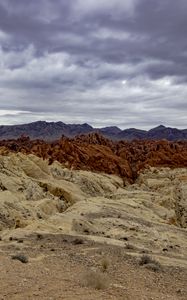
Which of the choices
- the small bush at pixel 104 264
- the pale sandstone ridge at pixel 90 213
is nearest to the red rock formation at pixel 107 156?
the pale sandstone ridge at pixel 90 213

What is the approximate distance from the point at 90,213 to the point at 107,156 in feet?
145

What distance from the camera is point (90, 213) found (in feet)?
95.3

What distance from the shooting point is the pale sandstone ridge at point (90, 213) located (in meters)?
21.9

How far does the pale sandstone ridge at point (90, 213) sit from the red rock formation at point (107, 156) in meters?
10.6

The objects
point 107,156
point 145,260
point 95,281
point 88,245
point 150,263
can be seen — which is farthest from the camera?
point 107,156

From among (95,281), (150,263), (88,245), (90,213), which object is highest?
(95,281)

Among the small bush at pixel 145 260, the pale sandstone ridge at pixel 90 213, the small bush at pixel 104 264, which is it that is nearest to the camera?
the small bush at pixel 104 264

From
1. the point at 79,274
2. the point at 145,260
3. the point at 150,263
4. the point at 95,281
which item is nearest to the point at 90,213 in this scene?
the point at 145,260

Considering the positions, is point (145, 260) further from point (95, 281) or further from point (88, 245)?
point (95, 281)

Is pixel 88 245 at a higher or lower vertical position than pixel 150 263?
lower

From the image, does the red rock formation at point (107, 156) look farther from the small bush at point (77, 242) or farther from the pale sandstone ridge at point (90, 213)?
the small bush at point (77, 242)

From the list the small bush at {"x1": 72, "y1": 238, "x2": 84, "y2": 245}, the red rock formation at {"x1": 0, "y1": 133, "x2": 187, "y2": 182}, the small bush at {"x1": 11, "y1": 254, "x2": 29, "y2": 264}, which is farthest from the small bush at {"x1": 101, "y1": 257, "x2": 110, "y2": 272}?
the red rock formation at {"x1": 0, "y1": 133, "x2": 187, "y2": 182}

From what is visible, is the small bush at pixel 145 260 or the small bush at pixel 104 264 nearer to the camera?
the small bush at pixel 104 264

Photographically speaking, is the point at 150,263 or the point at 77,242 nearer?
the point at 150,263
